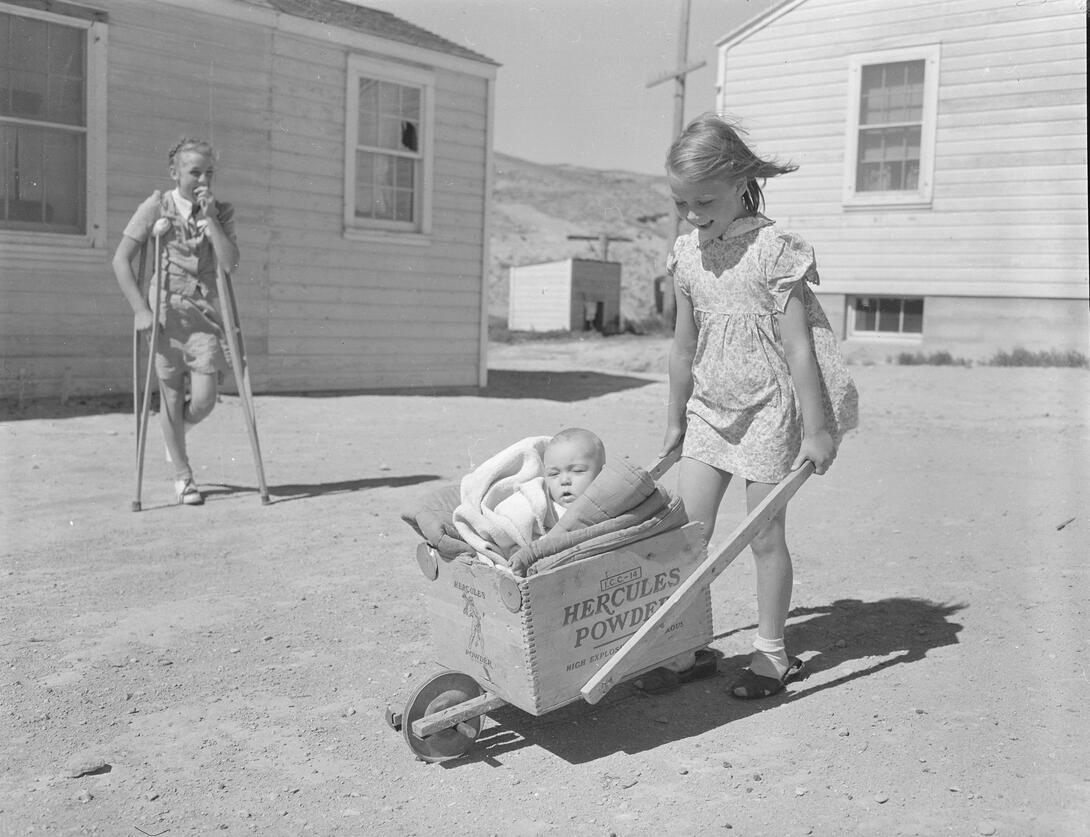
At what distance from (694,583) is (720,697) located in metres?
0.59

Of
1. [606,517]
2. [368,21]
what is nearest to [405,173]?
[368,21]

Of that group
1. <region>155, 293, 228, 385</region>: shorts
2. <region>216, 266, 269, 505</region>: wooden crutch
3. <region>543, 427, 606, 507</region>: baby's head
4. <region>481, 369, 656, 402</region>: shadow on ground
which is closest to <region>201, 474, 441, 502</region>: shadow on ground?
<region>216, 266, 269, 505</region>: wooden crutch

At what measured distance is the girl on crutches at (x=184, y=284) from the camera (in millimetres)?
6363

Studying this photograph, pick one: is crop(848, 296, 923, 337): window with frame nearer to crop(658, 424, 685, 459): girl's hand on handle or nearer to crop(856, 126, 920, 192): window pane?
crop(856, 126, 920, 192): window pane

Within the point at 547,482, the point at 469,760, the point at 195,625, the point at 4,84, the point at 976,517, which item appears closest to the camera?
the point at 469,760

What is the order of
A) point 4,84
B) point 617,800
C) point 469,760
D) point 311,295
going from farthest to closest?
point 311,295 → point 4,84 → point 469,760 → point 617,800

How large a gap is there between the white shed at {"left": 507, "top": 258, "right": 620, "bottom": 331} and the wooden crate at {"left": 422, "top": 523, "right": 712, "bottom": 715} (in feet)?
89.6

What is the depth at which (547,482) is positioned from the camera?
345 centimetres

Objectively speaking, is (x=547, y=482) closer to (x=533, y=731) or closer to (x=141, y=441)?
(x=533, y=731)

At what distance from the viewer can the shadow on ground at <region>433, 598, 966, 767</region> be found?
3352 millimetres

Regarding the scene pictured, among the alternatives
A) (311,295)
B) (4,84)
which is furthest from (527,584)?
(311,295)

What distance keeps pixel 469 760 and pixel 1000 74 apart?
14.5 meters

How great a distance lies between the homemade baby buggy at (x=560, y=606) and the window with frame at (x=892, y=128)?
44.4 feet

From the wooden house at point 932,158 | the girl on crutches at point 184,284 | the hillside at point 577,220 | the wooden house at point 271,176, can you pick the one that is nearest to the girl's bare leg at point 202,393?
the girl on crutches at point 184,284
